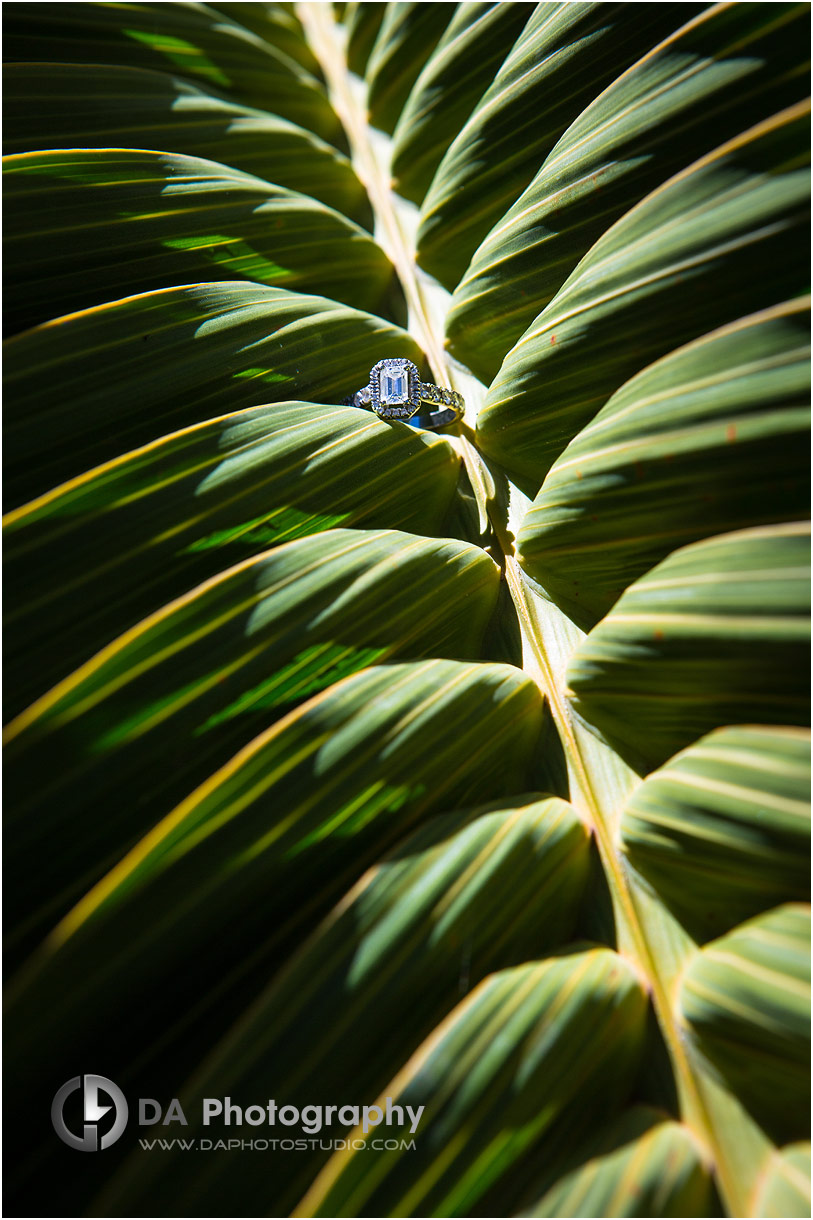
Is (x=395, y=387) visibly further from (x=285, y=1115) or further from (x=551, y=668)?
(x=285, y=1115)

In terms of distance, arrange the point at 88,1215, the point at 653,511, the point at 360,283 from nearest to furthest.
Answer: the point at 88,1215
the point at 653,511
the point at 360,283

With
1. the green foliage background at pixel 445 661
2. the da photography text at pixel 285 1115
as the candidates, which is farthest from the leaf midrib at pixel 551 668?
the da photography text at pixel 285 1115

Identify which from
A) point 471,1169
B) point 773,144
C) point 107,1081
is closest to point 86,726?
point 107,1081

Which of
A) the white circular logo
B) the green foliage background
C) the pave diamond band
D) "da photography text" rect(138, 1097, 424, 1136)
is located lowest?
"da photography text" rect(138, 1097, 424, 1136)

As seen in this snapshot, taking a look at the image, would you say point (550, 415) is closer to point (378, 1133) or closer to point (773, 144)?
point (773, 144)

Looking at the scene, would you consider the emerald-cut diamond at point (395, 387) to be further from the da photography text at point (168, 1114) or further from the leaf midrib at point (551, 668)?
the da photography text at point (168, 1114)

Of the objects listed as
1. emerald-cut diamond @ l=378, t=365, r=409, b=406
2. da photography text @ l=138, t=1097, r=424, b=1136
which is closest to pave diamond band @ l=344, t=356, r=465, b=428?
emerald-cut diamond @ l=378, t=365, r=409, b=406

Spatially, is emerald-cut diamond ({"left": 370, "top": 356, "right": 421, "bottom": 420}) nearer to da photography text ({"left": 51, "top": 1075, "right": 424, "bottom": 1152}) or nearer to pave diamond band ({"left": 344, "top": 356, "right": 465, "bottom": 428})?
pave diamond band ({"left": 344, "top": 356, "right": 465, "bottom": 428})
